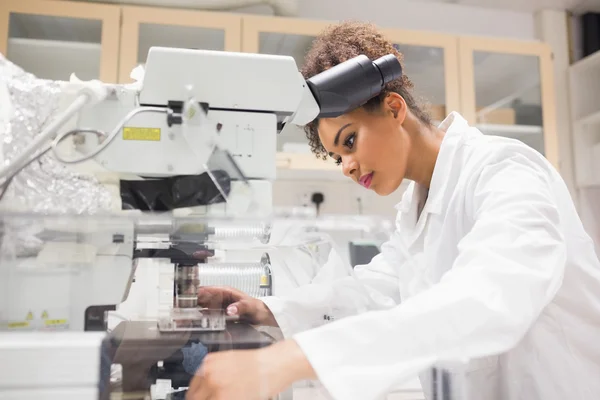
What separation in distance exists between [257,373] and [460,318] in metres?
0.24

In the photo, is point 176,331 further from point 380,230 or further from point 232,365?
point 380,230

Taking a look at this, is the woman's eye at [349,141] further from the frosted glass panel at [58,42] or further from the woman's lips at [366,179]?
the frosted glass panel at [58,42]

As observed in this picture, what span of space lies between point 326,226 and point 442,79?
6.08 feet

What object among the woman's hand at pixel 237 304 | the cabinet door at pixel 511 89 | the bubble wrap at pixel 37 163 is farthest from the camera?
the cabinet door at pixel 511 89

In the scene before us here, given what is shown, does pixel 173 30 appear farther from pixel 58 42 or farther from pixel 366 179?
pixel 366 179

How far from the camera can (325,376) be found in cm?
52

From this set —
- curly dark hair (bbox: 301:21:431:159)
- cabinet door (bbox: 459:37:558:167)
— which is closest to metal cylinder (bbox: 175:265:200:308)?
curly dark hair (bbox: 301:21:431:159)

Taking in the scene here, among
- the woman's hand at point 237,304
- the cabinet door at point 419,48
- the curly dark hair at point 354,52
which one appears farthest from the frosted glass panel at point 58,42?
the woman's hand at point 237,304

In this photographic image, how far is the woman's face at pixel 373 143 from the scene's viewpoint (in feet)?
3.02

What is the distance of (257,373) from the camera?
0.51 m

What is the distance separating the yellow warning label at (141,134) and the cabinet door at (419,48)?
1.53 m

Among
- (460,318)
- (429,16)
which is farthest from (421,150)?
(429,16)

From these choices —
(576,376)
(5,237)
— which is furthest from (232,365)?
(576,376)

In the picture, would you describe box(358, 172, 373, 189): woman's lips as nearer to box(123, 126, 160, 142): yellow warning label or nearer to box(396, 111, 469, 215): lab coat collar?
box(396, 111, 469, 215): lab coat collar
